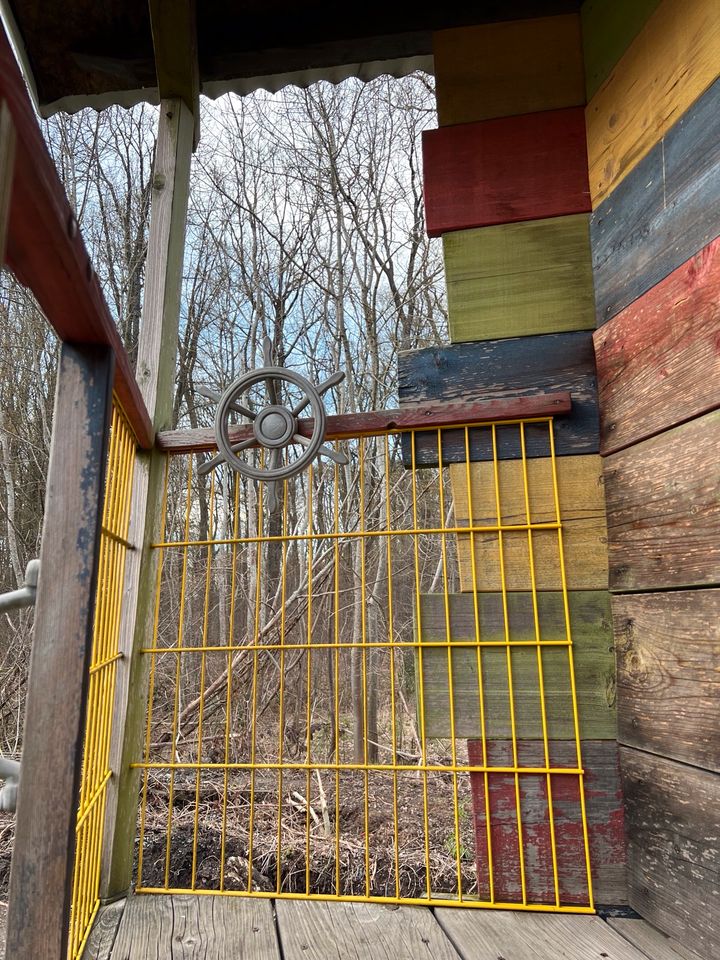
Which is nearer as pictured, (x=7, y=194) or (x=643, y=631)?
(x=7, y=194)

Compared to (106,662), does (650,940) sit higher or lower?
lower

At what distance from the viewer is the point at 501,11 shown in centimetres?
182

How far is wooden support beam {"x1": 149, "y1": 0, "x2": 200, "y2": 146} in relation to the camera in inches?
67.3

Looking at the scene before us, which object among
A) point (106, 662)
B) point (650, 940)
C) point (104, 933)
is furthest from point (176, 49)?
point (650, 940)

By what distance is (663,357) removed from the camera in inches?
53.8

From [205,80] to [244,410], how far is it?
1.23 meters

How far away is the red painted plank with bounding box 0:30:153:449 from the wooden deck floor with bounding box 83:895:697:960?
124cm

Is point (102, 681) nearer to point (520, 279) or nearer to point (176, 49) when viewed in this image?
point (520, 279)

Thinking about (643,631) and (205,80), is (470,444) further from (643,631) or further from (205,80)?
(205,80)

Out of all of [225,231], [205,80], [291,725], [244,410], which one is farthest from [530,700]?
[225,231]

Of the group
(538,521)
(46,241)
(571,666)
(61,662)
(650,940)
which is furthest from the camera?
(538,521)

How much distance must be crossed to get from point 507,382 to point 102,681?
1277 millimetres

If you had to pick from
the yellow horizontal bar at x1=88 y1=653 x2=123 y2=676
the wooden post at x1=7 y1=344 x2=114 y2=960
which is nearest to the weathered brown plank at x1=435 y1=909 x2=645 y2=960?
the wooden post at x1=7 y1=344 x2=114 y2=960

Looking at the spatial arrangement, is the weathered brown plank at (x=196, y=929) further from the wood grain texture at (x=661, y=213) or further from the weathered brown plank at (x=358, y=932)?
the wood grain texture at (x=661, y=213)
